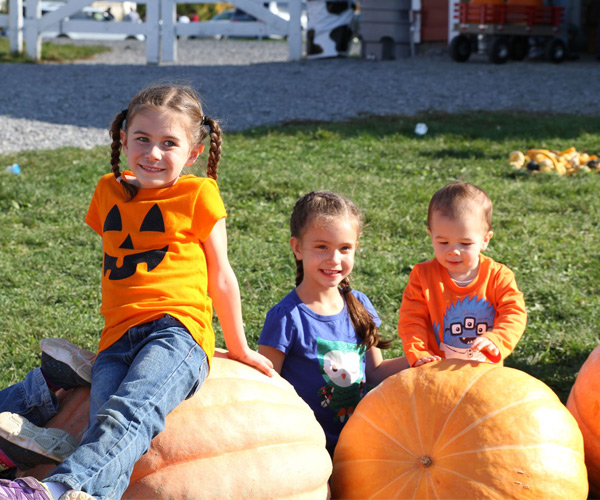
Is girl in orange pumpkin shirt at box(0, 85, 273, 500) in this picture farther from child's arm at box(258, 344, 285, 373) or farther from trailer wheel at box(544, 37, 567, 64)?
trailer wheel at box(544, 37, 567, 64)

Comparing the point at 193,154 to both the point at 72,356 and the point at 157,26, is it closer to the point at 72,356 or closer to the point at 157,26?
the point at 72,356

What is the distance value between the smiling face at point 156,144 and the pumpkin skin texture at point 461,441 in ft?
3.66

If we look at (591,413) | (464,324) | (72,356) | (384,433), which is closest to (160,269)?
(72,356)

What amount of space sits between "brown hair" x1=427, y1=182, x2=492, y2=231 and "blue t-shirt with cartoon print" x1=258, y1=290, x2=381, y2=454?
64 cm

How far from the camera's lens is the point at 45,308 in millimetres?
4590

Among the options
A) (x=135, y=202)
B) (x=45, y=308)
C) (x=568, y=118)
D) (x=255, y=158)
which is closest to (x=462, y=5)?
(x=568, y=118)

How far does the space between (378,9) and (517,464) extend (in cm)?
1497

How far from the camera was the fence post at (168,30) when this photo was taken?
14820 mm

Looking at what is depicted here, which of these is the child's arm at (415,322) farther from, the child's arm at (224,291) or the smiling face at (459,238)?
the child's arm at (224,291)

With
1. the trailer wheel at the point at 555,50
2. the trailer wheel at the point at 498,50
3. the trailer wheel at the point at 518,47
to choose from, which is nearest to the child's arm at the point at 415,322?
the trailer wheel at the point at 498,50

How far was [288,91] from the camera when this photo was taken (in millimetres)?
12312

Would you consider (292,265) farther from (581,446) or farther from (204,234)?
(581,446)

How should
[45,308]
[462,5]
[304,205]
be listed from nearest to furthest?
[304,205] < [45,308] < [462,5]

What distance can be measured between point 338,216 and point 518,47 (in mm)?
14508
